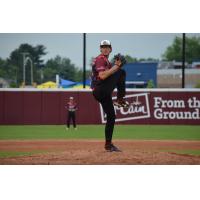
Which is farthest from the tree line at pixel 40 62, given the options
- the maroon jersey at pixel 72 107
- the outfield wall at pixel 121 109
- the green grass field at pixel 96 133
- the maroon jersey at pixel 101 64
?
the maroon jersey at pixel 101 64

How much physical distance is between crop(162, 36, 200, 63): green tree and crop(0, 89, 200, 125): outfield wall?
345cm

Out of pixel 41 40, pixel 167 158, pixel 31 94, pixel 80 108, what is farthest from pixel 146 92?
pixel 167 158

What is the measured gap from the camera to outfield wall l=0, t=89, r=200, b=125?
20.3m

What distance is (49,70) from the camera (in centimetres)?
1505

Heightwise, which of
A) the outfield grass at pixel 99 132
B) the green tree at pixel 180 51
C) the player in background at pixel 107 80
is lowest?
the outfield grass at pixel 99 132

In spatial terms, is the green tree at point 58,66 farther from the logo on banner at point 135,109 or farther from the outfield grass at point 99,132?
the logo on banner at point 135,109

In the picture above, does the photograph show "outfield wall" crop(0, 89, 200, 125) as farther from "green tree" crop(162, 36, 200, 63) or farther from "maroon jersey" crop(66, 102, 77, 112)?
"green tree" crop(162, 36, 200, 63)

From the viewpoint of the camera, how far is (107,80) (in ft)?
27.7

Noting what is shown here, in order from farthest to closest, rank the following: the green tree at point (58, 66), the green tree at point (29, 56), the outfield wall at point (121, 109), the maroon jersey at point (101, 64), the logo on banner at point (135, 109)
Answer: the logo on banner at point (135, 109) → the outfield wall at point (121, 109) → the green tree at point (58, 66) → the green tree at point (29, 56) → the maroon jersey at point (101, 64)

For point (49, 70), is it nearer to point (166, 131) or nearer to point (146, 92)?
point (166, 131)

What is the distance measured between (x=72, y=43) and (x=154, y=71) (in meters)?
2.19

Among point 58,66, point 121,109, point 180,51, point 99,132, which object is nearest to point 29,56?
point 58,66

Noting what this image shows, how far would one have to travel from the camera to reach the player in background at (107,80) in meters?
8.28

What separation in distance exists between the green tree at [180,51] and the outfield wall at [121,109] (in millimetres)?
3446
